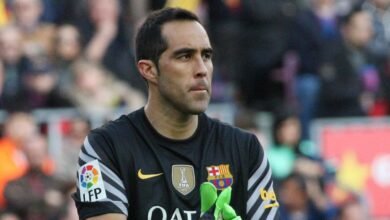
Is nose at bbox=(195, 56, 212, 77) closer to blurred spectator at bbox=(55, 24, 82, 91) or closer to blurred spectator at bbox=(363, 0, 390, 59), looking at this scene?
blurred spectator at bbox=(55, 24, 82, 91)

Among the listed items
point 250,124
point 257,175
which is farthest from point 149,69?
point 250,124

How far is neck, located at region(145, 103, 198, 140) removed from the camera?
628 cm

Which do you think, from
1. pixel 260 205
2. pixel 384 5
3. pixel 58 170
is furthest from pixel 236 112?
pixel 260 205

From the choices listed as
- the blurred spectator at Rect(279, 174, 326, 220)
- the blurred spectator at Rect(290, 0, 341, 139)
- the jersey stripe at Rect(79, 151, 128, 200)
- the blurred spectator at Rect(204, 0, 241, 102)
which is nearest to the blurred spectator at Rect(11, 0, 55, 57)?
the blurred spectator at Rect(204, 0, 241, 102)

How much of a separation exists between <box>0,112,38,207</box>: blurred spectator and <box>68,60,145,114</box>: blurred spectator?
2.96 feet

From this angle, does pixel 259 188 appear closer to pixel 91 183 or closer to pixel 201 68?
pixel 201 68

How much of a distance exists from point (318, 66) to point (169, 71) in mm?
8741

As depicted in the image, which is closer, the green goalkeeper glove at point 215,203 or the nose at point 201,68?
the green goalkeeper glove at point 215,203

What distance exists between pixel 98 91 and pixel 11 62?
1.00 meters

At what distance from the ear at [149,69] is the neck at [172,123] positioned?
6.4 inches

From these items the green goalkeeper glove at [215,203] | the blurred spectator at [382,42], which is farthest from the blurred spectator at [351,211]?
the green goalkeeper glove at [215,203]

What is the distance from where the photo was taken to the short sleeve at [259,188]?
6258 millimetres

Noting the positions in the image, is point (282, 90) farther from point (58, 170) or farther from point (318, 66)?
point (58, 170)

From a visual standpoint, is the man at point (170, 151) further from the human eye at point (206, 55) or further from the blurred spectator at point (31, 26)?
the blurred spectator at point (31, 26)
